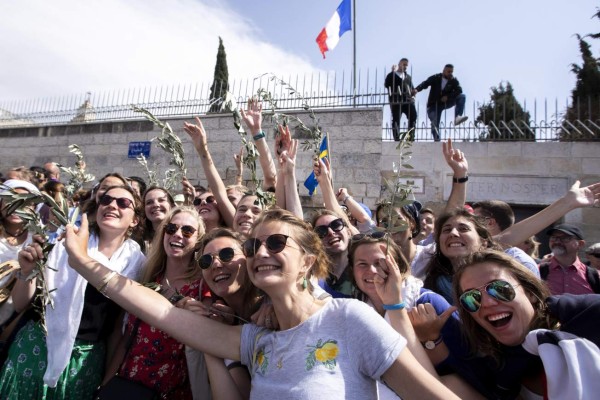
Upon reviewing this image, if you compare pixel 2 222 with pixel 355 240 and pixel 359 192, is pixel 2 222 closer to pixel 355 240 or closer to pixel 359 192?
pixel 355 240

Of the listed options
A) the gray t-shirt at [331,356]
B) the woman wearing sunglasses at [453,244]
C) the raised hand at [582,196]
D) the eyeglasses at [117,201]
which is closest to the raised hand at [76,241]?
the eyeglasses at [117,201]

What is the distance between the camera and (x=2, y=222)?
10.3ft

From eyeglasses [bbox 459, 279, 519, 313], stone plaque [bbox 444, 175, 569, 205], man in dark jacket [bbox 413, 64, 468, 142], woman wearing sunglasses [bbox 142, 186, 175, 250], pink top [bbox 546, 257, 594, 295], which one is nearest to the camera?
eyeglasses [bbox 459, 279, 519, 313]

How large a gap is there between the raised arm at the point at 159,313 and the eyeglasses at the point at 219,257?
0.93 feet

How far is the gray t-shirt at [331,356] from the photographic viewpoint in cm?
158

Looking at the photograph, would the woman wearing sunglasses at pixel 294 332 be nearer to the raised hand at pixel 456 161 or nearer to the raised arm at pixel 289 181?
the raised arm at pixel 289 181

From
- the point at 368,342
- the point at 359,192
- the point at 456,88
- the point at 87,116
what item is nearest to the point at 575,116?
the point at 456,88

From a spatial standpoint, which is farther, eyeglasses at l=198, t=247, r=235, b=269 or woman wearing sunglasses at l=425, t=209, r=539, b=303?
woman wearing sunglasses at l=425, t=209, r=539, b=303

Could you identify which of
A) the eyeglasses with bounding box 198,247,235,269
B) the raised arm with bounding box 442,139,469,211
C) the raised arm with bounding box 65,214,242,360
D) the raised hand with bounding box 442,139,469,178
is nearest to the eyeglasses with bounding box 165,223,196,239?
the eyeglasses with bounding box 198,247,235,269

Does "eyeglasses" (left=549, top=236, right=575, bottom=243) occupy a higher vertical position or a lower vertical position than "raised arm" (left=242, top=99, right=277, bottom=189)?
lower

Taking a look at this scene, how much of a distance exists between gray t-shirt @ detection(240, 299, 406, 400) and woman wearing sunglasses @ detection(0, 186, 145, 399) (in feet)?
3.82

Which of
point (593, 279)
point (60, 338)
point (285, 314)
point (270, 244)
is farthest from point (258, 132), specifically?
point (593, 279)

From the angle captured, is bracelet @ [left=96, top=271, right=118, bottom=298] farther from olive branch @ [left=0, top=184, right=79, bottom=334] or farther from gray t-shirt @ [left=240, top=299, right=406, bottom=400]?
gray t-shirt @ [left=240, top=299, right=406, bottom=400]

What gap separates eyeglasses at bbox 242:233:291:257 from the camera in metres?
1.87
